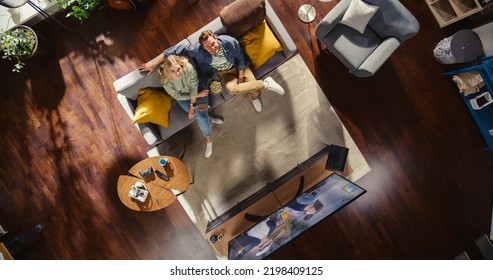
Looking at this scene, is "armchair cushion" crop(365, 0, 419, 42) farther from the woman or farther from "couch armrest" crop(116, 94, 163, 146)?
"couch armrest" crop(116, 94, 163, 146)

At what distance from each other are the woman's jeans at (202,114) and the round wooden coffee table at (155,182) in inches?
17.8

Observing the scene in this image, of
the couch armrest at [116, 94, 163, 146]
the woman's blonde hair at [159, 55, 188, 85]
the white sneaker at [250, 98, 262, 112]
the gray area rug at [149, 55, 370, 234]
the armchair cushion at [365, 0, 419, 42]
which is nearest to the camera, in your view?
the woman's blonde hair at [159, 55, 188, 85]

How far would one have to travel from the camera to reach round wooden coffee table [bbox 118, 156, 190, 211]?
3.77 metres

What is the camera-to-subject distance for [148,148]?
14.1 feet

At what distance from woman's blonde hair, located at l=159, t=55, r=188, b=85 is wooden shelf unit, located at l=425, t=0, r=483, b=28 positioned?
3.01 meters

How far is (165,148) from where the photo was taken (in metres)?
4.26

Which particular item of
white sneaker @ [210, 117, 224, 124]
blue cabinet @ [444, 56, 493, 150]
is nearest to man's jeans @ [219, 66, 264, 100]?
white sneaker @ [210, 117, 224, 124]

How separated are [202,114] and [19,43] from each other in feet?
7.02

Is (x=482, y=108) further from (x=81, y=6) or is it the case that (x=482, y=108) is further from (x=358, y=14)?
(x=81, y=6)

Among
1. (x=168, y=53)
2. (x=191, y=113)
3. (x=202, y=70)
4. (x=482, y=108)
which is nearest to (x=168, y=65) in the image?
(x=168, y=53)

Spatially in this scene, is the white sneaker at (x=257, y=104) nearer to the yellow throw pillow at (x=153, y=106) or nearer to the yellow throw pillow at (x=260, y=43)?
the yellow throw pillow at (x=260, y=43)

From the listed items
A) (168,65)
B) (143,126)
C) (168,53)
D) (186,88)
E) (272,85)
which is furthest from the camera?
(272,85)

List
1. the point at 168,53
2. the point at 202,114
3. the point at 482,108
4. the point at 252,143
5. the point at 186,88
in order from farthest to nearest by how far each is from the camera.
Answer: the point at 252,143 < the point at 482,108 < the point at 202,114 < the point at 186,88 < the point at 168,53
